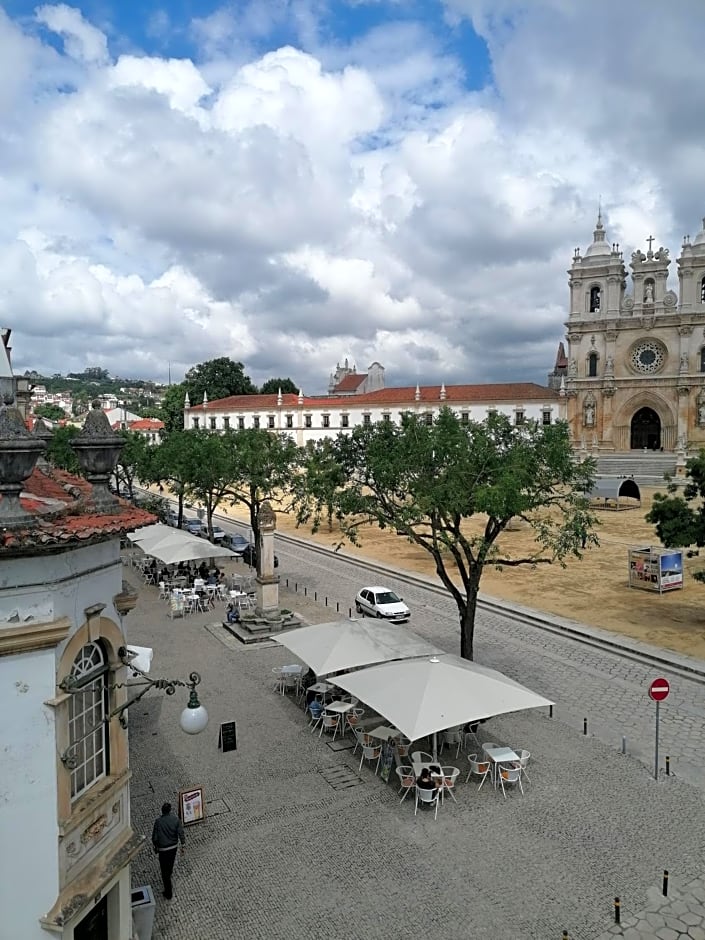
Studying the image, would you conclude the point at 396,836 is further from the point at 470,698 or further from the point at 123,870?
the point at 123,870

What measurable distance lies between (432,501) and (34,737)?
1034cm

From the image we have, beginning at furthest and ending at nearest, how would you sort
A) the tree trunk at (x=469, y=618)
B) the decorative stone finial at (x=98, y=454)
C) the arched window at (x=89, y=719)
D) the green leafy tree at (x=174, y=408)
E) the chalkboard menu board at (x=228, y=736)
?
1. the green leafy tree at (x=174, y=408)
2. the tree trunk at (x=469, y=618)
3. the chalkboard menu board at (x=228, y=736)
4. the decorative stone finial at (x=98, y=454)
5. the arched window at (x=89, y=719)

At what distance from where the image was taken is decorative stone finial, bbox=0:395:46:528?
18.8 ft

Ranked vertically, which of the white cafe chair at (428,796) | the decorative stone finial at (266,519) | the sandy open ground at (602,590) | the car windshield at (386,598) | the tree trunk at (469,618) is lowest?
the sandy open ground at (602,590)

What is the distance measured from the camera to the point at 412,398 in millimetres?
72312

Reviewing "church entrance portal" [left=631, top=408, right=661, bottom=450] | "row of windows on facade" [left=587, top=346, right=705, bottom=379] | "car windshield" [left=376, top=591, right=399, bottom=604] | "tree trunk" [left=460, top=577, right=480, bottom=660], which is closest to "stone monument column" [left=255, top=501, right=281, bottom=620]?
"car windshield" [left=376, top=591, right=399, bottom=604]

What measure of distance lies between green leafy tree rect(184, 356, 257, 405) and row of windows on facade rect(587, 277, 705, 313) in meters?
53.5

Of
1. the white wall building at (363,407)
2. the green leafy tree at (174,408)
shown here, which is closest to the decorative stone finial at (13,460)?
the white wall building at (363,407)

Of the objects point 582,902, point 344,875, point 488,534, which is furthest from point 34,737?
point 488,534

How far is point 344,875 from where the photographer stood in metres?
8.95

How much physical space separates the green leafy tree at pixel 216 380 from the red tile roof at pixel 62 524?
91.1 meters

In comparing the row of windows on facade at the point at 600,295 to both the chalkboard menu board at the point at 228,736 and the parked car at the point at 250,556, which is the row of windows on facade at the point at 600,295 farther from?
the chalkboard menu board at the point at 228,736

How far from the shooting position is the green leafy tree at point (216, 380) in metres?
96.9

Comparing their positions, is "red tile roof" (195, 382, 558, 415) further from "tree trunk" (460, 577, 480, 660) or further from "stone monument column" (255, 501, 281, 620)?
"tree trunk" (460, 577, 480, 660)
